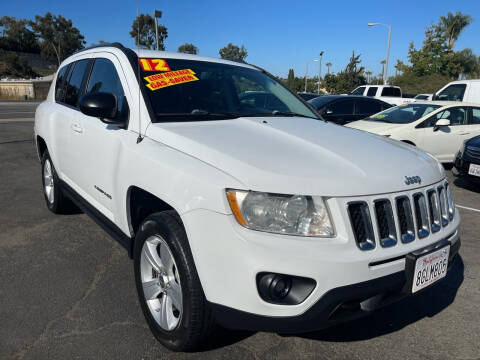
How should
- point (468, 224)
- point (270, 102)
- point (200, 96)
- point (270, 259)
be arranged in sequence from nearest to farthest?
point (270, 259)
point (200, 96)
point (270, 102)
point (468, 224)

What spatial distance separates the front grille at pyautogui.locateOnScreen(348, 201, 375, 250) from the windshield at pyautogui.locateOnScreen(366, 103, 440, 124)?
263 inches

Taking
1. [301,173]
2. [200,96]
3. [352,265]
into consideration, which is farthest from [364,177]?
[200,96]

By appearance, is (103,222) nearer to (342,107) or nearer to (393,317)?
(393,317)

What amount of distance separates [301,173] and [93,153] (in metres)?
1.79

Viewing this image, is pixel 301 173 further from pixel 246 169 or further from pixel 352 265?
pixel 352 265

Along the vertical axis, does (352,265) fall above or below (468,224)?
above

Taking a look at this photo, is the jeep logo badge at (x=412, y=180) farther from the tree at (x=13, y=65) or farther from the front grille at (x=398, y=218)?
the tree at (x=13, y=65)

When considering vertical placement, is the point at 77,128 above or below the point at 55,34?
below

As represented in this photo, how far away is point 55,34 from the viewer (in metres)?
72.2

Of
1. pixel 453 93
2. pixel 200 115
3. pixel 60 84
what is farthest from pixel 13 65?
pixel 200 115

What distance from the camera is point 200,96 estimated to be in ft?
9.14

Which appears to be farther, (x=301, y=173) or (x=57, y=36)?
(x=57, y=36)

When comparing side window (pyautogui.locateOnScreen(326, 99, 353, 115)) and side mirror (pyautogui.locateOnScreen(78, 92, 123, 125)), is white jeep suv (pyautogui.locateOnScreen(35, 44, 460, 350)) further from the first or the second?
side window (pyautogui.locateOnScreen(326, 99, 353, 115))

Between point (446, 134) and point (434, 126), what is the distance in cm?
30
